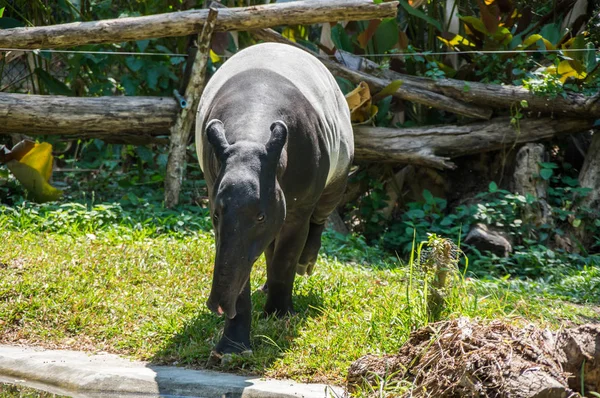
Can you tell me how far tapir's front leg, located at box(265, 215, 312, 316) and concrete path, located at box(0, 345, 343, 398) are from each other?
1024 millimetres

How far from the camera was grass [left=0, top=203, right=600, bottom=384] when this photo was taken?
4.72 metres

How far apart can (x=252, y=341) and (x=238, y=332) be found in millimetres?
212

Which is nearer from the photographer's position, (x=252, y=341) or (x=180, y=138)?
(x=252, y=341)

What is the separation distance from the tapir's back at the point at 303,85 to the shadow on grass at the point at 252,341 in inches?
41.3

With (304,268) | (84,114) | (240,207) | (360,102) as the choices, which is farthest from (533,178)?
(240,207)

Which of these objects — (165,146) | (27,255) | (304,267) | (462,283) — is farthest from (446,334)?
(165,146)

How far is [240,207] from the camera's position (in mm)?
3902

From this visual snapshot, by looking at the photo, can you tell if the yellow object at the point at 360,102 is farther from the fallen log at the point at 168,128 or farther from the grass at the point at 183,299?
the grass at the point at 183,299

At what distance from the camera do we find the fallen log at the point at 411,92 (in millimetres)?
9180

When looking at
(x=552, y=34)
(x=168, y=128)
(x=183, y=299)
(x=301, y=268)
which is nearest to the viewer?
(x=183, y=299)

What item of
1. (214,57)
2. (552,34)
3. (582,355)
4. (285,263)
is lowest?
(285,263)

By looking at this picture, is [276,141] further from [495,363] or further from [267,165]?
[495,363]

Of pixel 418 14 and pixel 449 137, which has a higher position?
pixel 418 14

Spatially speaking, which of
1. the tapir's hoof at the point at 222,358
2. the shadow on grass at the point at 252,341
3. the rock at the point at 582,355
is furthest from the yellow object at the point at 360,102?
the rock at the point at 582,355
